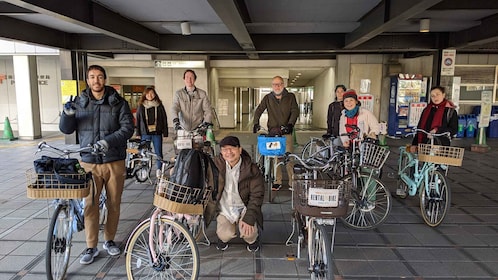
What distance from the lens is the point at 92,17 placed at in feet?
18.4

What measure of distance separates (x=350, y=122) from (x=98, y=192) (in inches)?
108

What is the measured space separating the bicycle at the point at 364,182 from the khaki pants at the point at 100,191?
2.13m

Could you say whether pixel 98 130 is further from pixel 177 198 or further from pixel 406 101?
pixel 406 101

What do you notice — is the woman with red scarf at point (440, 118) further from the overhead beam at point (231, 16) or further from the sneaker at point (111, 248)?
the sneaker at point (111, 248)

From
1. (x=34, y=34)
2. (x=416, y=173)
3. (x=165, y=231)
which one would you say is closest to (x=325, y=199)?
(x=165, y=231)

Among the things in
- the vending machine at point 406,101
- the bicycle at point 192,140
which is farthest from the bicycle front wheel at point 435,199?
the vending machine at point 406,101

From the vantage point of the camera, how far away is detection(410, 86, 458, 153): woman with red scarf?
4.18 m

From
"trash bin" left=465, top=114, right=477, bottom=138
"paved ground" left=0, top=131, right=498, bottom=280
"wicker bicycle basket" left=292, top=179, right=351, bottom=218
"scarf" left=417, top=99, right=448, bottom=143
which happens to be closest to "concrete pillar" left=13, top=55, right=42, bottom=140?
"paved ground" left=0, top=131, right=498, bottom=280

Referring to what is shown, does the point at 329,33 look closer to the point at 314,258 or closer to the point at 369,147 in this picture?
the point at 369,147

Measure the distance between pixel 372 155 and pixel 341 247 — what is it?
957 mm

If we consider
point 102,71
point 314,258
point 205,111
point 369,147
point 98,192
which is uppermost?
point 102,71

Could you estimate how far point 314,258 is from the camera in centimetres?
252

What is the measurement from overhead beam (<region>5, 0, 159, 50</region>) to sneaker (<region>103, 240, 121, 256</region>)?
2.94m

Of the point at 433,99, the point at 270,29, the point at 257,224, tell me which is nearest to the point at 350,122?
the point at 433,99
